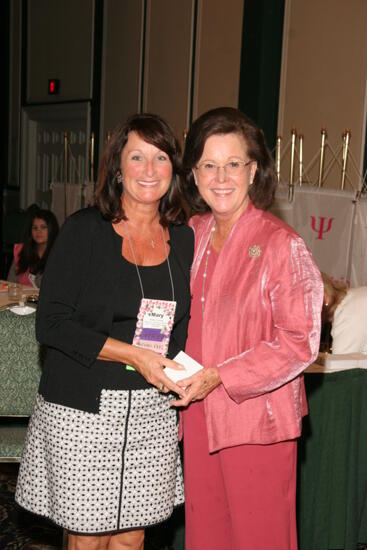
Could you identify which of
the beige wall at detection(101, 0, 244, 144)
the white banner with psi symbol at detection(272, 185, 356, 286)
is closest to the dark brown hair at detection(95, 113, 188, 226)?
the white banner with psi symbol at detection(272, 185, 356, 286)

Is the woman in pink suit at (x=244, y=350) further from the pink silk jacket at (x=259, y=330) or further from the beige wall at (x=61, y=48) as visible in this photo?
the beige wall at (x=61, y=48)

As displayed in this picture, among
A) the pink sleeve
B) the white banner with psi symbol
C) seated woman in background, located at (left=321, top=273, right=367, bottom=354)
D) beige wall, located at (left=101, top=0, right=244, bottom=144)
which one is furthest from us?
beige wall, located at (left=101, top=0, right=244, bottom=144)

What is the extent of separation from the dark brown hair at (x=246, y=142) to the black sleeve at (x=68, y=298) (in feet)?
1.40

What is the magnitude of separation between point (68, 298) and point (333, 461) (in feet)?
4.46

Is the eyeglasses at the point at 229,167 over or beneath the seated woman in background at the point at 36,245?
over

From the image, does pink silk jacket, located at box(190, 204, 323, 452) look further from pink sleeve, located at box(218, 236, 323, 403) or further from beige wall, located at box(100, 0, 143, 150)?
beige wall, located at box(100, 0, 143, 150)

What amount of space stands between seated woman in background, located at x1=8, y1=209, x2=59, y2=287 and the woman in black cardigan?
3319mm

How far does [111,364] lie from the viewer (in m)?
1.93

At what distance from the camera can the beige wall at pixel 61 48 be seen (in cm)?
901

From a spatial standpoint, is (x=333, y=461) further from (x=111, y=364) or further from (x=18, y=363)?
(x=18, y=363)

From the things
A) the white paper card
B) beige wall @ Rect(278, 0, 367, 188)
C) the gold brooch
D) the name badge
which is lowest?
the white paper card

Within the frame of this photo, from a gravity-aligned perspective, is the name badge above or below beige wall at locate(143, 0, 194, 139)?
below

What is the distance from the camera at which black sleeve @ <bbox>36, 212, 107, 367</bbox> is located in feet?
6.14

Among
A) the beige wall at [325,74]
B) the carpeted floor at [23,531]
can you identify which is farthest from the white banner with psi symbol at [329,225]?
the carpeted floor at [23,531]
